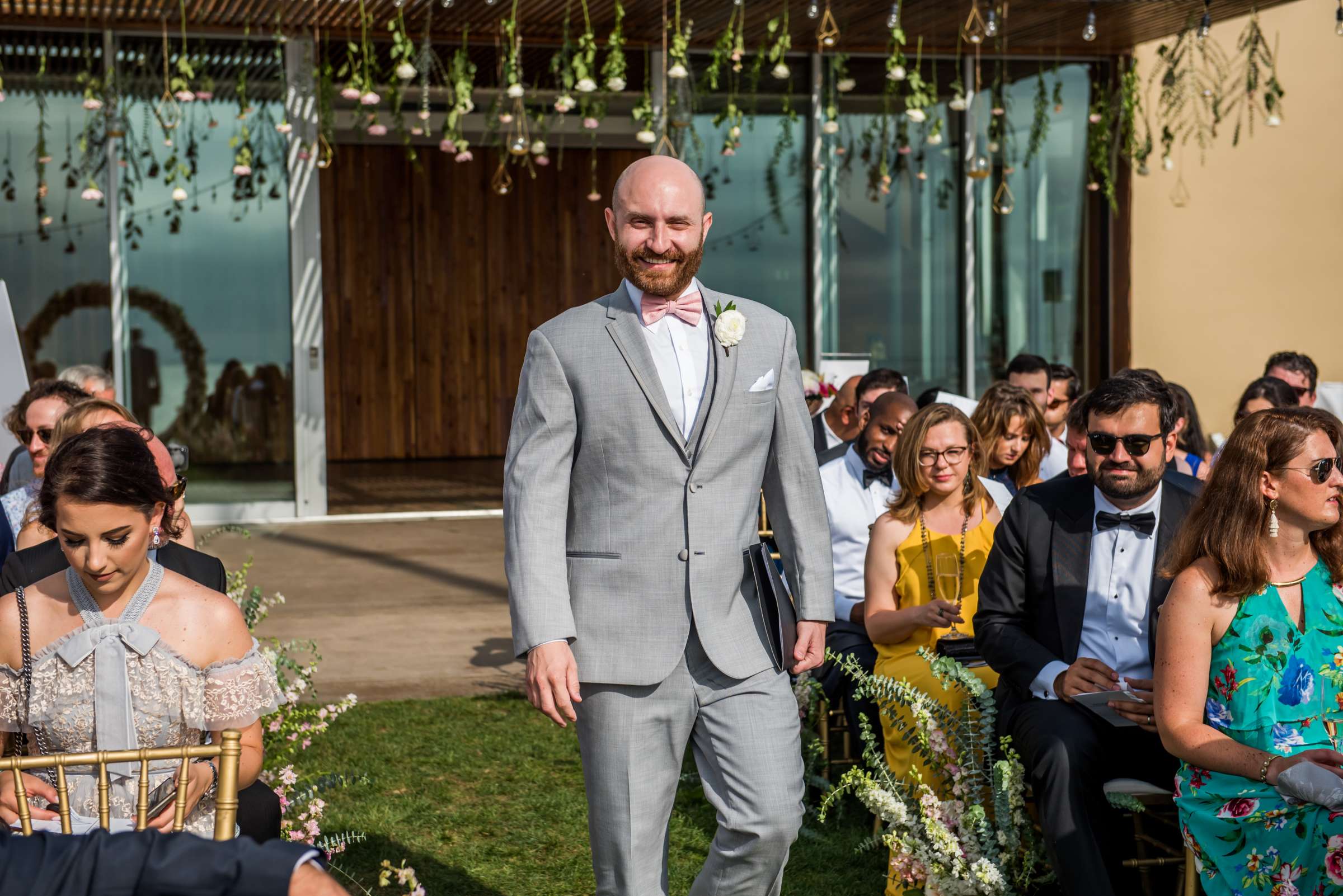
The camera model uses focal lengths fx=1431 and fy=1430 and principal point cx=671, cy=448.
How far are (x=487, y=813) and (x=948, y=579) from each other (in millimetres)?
1632

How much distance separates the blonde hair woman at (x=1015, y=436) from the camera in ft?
17.7

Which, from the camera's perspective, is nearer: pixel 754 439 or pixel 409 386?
pixel 754 439

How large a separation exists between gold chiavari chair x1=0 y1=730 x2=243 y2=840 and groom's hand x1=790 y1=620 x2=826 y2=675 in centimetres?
114

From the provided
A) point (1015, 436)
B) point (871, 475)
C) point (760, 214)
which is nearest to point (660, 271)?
point (871, 475)

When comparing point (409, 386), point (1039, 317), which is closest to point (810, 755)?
point (1039, 317)

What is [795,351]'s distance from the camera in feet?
9.46

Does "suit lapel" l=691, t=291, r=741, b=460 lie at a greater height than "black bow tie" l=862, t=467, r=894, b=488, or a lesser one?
greater

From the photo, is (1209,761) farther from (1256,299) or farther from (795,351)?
(1256,299)

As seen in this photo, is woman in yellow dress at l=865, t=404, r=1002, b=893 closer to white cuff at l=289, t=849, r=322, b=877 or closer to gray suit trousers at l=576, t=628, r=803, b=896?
gray suit trousers at l=576, t=628, r=803, b=896

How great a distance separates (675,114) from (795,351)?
848 cm

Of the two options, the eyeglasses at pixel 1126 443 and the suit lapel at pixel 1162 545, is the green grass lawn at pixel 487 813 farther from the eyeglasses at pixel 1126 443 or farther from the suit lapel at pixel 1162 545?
the eyeglasses at pixel 1126 443

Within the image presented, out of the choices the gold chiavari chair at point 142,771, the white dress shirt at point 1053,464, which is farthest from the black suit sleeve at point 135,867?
the white dress shirt at point 1053,464

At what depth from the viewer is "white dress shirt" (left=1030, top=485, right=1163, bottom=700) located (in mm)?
3525

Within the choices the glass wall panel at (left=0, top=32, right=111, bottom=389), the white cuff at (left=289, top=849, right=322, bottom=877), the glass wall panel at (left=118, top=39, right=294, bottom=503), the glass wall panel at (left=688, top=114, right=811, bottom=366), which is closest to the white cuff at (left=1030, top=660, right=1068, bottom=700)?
the white cuff at (left=289, top=849, right=322, bottom=877)
